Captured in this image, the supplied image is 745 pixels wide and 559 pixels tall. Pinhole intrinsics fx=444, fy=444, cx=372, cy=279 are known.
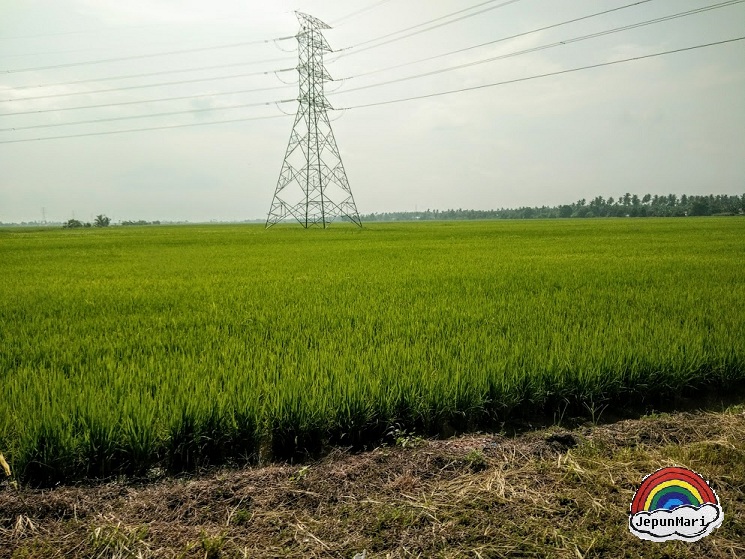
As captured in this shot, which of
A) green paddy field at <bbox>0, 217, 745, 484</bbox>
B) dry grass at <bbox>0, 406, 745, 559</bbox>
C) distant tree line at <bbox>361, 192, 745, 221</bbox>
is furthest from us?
distant tree line at <bbox>361, 192, 745, 221</bbox>

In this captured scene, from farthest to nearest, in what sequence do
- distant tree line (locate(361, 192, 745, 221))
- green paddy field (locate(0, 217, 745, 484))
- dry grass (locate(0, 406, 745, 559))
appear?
distant tree line (locate(361, 192, 745, 221)), green paddy field (locate(0, 217, 745, 484)), dry grass (locate(0, 406, 745, 559))

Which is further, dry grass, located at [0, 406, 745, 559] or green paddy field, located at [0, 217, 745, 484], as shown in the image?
green paddy field, located at [0, 217, 745, 484]

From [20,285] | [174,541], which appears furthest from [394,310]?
[20,285]

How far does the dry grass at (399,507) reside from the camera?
1.88 metres

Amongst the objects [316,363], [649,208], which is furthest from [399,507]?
[649,208]

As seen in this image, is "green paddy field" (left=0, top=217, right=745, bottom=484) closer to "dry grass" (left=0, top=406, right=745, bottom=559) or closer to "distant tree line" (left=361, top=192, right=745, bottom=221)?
"dry grass" (left=0, top=406, right=745, bottom=559)

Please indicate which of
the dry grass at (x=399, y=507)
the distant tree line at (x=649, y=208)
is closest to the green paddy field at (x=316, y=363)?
the dry grass at (x=399, y=507)

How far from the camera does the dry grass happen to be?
188cm

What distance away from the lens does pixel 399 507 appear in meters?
2.14

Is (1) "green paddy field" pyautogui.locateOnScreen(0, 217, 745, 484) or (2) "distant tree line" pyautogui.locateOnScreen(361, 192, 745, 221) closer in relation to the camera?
(1) "green paddy field" pyautogui.locateOnScreen(0, 217, 745, 484)

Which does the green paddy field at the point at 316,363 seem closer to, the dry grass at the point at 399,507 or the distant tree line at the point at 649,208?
the dry grass at the point at 399,507

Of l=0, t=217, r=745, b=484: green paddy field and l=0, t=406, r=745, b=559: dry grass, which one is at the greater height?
l=0, t=217, r=745, b=484: green paddy field

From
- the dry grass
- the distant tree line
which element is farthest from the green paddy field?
the distant tree line

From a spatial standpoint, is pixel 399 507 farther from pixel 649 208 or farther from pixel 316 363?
pixel 649 208
